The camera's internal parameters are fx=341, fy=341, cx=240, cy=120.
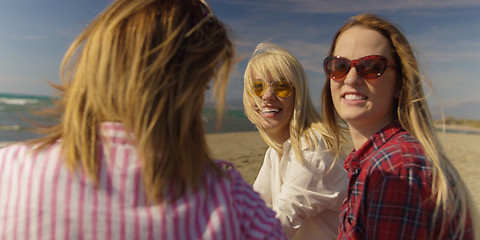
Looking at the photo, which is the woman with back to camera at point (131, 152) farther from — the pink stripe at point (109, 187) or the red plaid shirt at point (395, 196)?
the red plaid shirt at point (395, 196)

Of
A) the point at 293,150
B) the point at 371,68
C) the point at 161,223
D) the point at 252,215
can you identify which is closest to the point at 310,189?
the point at 293,150

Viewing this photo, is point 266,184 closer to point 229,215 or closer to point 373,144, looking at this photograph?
point 373,144

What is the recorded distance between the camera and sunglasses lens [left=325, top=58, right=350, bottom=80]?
183 cm

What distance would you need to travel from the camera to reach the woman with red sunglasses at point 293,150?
7.97 ft

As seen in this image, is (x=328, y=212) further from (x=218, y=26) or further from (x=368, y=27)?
(x=218, y=26)

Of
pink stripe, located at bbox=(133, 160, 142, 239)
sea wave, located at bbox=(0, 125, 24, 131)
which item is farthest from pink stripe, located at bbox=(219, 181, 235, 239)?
sea wave, located at bbox=(0, 125, 24, 131)

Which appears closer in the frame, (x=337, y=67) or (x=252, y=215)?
(x=252, y=215)

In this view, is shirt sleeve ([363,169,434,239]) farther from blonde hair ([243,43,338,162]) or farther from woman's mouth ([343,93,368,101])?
blonde hair ([243,43,338,162])

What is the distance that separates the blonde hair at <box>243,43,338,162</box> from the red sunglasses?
887 mm

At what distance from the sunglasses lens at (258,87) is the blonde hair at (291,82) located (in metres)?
0.03

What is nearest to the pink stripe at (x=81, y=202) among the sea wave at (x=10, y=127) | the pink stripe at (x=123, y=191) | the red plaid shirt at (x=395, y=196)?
the pink stripe at (x=123, y=191)

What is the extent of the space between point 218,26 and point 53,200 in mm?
780

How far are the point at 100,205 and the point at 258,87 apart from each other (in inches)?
89.7

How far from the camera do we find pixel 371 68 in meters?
1.72
